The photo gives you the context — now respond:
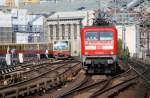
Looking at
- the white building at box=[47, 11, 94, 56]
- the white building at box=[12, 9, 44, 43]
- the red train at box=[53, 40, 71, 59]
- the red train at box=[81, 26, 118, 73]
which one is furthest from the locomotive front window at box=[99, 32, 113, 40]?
the white building at box=[47, 11, 94, 56]

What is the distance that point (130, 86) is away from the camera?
2247 cm

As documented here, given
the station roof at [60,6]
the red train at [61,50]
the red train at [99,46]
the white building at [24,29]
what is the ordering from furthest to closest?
the station roof at [60,6], the white building at [24,29], the red train at [61,50], the red train at [99,46]

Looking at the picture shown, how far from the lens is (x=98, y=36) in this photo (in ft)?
93.7

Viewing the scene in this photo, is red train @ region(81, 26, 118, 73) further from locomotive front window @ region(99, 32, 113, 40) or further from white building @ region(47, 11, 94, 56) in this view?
white building @ region(47, 11, 94, 56)

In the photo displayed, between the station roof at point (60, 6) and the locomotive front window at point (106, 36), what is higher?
the station roof at point (60, 6)

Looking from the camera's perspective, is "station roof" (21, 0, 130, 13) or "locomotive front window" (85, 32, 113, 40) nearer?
"locomotive front window" (85, 32, 113, 40)

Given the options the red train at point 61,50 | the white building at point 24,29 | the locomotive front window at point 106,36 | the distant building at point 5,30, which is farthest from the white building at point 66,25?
the locomotive front window at point 106,36

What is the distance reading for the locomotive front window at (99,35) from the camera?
28422 mm

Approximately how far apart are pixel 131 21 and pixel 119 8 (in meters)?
9.70

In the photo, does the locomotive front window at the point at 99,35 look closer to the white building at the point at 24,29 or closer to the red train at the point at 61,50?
the red train at the point at 61,50

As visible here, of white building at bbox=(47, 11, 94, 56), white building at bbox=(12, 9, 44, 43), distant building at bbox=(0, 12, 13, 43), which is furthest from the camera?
white building at bbox=(47, 11, 94, 56)

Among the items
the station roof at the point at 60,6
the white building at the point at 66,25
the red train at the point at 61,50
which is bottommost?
the red train at the point at 61,50

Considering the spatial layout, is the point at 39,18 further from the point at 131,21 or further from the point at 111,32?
the point at 111,32

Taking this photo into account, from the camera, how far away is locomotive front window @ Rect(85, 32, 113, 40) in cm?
2842
